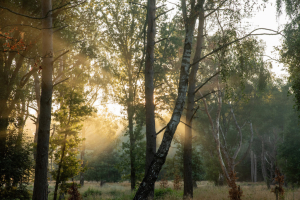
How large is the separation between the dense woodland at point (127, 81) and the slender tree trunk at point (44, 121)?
0.10ft

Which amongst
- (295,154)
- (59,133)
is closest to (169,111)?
(59,133)

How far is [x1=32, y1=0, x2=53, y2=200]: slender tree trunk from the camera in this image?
598cm

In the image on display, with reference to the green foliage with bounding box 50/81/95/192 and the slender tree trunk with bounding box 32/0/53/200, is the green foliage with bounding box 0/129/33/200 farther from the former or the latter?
the slender tree trunk with bounding box 32/0/53/200

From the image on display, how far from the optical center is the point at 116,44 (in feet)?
57.3

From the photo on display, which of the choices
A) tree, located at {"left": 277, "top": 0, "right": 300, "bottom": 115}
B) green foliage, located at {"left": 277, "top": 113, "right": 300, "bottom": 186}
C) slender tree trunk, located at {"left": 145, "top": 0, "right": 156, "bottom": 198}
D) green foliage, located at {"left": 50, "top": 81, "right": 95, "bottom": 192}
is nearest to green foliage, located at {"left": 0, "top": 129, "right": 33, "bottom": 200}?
green foliage, located at {"left": 50, "top": 81, "right": 95, "bottom": 192}

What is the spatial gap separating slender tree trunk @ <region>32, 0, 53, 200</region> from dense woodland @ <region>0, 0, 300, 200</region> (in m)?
0.03

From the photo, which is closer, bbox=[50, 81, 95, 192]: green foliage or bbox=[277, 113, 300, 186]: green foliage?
bbox=[50, 81, 95, 192]: green foliage

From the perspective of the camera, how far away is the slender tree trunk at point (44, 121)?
5.98 metres

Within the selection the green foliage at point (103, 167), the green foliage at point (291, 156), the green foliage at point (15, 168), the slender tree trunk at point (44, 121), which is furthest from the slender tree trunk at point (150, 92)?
the green foliage at point (103, 167)

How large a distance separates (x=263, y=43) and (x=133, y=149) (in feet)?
47.4

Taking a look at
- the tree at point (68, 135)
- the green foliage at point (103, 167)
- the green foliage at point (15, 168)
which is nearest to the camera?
the green foliage at point (15, 168)

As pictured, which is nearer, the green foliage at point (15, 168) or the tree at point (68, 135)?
the green foliage at point (15, 168)

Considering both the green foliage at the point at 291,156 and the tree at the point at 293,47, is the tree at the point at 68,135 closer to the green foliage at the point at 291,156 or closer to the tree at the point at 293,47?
the tree at the point at 293,47

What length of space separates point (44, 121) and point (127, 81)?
38.7 feet
